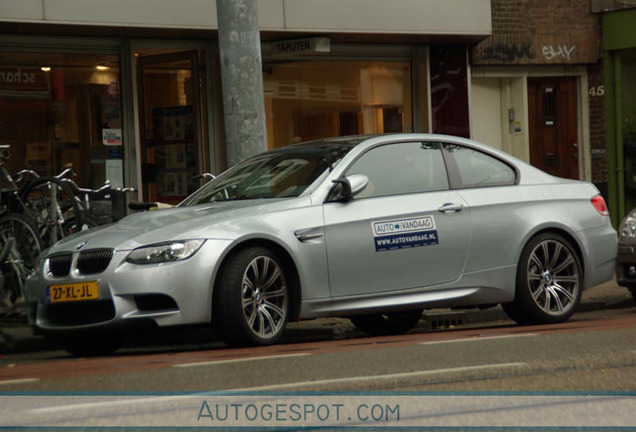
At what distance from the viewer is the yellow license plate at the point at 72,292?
8297mm

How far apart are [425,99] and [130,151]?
Result: 478cm

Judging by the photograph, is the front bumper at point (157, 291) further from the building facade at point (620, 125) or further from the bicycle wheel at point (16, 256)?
the building facade at point (620, 125)

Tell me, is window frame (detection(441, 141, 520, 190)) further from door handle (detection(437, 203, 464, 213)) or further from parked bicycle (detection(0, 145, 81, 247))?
parked bicycle (detection(0, 145, 81, 247))

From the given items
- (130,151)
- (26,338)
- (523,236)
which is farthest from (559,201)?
(130,151)

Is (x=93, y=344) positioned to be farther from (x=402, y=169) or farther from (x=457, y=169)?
(x=457, y=169)

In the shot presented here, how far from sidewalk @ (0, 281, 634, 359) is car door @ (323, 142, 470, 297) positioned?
1578mm

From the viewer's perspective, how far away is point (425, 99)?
18.9 metres

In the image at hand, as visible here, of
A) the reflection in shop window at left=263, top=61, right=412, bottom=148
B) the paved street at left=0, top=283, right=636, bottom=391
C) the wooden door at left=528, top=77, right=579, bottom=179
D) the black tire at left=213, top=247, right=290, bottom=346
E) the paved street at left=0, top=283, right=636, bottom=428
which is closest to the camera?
the paved street at left=0, top=283, right=636, bottom=428

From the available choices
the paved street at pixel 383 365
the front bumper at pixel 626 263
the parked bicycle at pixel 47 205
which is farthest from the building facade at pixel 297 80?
the paved street at pixel 383 365

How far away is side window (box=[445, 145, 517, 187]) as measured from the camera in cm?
992

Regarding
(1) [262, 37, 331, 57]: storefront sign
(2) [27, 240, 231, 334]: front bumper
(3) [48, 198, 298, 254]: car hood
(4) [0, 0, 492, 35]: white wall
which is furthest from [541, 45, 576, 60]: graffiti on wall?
(2) [27, 240, 231, 334]: front bumper

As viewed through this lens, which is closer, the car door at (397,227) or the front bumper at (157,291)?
the front bumper at (157,291)

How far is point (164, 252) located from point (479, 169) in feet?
9.74

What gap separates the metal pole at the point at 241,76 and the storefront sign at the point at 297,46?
14.2 ft
